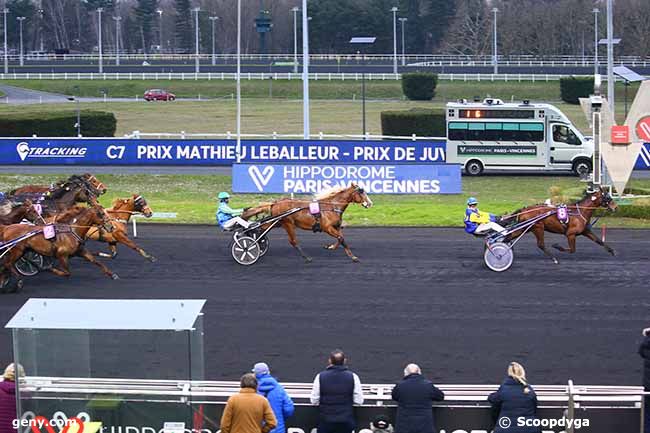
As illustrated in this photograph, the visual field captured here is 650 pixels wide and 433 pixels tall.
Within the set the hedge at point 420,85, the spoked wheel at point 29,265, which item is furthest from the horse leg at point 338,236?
the hedge at point 420,85

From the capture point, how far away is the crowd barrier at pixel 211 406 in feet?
30.3

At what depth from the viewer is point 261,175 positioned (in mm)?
27812

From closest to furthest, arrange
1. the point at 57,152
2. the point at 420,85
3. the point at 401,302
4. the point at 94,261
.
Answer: the point at 401,302 < the point at 94,261 < the point at 57,152 < the point at 420,85

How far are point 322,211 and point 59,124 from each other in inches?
1043

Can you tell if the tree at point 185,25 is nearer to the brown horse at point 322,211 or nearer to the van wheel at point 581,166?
the van wheel at point 581,166

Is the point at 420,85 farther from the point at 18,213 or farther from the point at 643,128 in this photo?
the point at 18,213

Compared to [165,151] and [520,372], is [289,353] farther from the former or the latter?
[165,151]

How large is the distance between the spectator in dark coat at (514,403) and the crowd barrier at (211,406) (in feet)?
0.80

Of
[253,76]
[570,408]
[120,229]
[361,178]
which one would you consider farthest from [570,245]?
[253,76]

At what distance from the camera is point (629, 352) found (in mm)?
13781

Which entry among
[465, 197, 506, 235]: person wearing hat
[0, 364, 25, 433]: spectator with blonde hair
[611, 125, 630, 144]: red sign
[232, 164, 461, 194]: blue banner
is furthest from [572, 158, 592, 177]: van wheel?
[0, 364, 25, 433]: spectator with blonde hair

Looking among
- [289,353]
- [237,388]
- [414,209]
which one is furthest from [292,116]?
[237,388]

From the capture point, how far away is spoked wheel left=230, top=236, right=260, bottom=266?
19.6 m

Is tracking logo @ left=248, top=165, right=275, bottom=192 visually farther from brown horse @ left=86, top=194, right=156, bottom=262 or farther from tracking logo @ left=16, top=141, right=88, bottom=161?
tracking logo @ left=16, top=141, right=88, bottom=161
